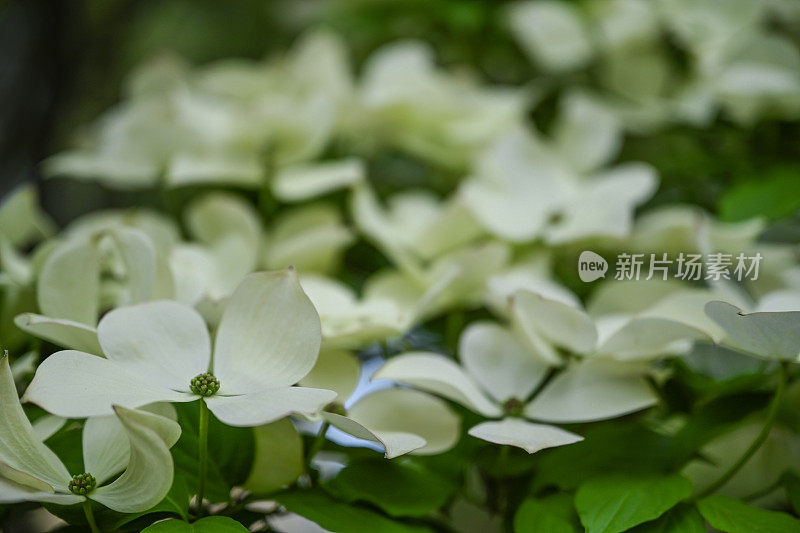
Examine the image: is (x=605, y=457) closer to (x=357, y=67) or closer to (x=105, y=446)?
(x=105, y=446)

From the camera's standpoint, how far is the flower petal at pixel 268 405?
0.91 ft

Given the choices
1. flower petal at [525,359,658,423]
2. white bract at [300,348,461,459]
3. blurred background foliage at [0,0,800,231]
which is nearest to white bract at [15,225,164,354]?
white bract at [300,348,461,459]

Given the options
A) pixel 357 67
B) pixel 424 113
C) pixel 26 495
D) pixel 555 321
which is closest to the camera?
pixel 26 495

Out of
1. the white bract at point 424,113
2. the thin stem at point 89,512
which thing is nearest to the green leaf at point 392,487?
the thin stem at point 89,512

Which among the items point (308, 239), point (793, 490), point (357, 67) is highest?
point (357, 67)

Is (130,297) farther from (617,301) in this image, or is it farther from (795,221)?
(795,221)

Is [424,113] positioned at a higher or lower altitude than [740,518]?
higher

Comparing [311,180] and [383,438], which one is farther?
[311,180]

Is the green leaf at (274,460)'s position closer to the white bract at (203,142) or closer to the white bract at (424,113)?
the white bract at (203,142)

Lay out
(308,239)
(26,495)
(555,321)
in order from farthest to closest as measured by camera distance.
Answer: (308,239), (555,321), (26,495)

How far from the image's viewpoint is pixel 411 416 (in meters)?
0.38

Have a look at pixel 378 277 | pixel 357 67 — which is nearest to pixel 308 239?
pixel 378 277

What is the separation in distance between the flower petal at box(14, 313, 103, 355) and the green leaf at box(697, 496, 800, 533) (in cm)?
30

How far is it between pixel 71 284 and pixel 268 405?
16 centimetres
